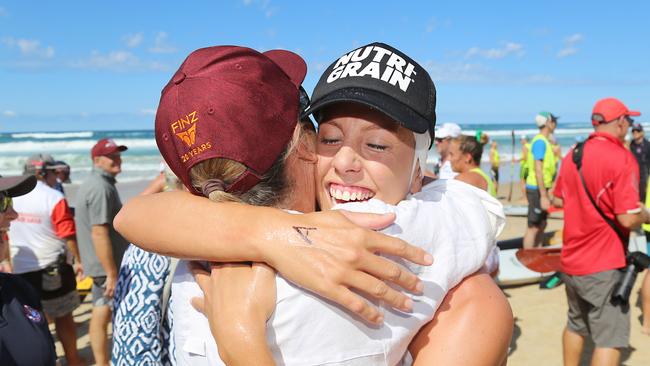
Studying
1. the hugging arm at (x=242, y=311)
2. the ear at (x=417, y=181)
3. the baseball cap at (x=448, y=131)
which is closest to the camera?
the hugging arm at (x=242, y=311)

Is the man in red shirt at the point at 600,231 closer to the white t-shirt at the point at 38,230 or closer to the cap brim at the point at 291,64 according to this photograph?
the cap brim at the point at 291,64

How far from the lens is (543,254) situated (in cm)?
884

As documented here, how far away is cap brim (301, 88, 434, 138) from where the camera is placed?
4.53 ft

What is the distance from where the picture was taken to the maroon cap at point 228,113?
123 cm

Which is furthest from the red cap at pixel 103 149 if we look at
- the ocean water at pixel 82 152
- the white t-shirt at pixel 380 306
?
the ocean water at pixel 82 152

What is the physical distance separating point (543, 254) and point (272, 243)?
8.58 meters

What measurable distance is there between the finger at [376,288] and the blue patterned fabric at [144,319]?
1483 mm

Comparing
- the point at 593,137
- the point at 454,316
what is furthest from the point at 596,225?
the point at 454,316

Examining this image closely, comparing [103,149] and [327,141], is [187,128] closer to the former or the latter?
[327,141]

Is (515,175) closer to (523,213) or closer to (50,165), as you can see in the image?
(523,213)

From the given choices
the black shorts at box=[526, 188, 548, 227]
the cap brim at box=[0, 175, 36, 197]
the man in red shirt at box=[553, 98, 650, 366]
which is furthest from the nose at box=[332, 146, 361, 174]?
the black shorts at box=[526, 188, 548, 227]

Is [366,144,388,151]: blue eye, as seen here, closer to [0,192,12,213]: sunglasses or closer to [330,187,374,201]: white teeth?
[330,187,374,201]: white teeth

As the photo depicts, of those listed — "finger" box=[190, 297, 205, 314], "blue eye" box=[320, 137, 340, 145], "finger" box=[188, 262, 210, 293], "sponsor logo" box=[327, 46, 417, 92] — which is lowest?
"finger" box=[190, 297, 205, 314]

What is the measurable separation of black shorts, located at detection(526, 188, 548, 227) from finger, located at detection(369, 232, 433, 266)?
8.50 meters
